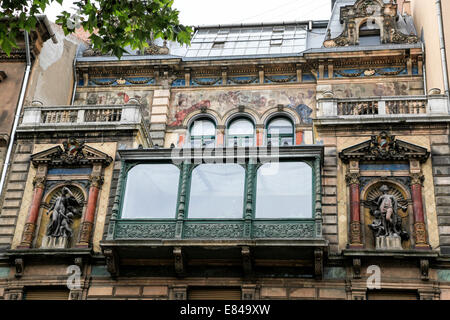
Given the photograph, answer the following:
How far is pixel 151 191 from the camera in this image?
1836 cm

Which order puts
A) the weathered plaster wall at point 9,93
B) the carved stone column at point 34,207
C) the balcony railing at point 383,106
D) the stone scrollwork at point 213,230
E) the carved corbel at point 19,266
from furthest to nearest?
1. the weathered plaster wall at point 9,93
2. the balcony railing at point 383,106
3. the carved stone column at point 34,207
4. the carved corbel at point 19,266
5. the stone scrollwork at point 213,230

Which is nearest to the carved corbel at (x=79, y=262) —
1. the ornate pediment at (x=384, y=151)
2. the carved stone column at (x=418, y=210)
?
the ornate pediment at (x=384, y=151)

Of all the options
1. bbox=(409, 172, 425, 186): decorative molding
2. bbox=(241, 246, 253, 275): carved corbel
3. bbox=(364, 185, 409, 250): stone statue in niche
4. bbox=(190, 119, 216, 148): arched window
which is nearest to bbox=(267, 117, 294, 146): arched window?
bbox=(190, 119, 216, 148): arched window

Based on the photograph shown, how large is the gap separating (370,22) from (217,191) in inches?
388

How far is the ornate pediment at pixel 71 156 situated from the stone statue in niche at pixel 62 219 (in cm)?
93

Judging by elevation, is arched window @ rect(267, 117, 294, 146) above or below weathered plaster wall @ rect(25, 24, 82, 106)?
below

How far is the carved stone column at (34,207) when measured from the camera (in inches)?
716

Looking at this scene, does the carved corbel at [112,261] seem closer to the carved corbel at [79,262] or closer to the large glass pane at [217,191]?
the carved corbel at [79,262]

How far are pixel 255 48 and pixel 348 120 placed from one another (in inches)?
316

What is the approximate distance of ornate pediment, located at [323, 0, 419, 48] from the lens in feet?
75.3

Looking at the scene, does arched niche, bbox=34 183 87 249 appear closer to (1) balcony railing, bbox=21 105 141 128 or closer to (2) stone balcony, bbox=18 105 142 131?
(2) stone balcony, bbox=18 105 142 131

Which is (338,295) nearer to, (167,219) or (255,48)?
(167,219)

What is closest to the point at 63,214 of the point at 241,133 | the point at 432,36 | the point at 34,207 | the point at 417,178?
the point at 34,207

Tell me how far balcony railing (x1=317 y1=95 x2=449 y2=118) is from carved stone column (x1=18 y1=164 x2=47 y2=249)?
8159 millimetres
